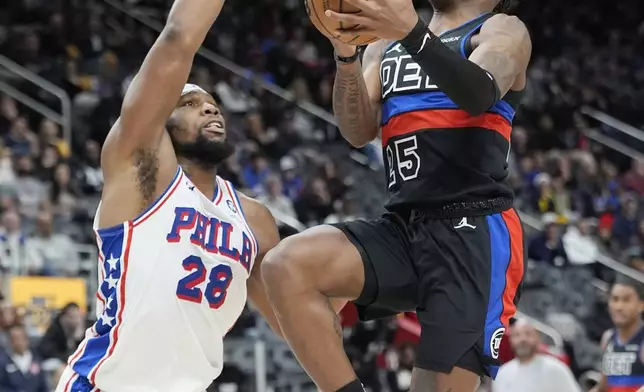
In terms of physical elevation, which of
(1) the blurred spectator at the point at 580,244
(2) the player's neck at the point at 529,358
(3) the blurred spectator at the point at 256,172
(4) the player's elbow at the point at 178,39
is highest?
(4) the player's elbow at the point at 178,39

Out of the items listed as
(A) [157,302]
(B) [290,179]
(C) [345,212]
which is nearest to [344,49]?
(A) [157,302]

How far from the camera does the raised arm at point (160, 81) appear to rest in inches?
156

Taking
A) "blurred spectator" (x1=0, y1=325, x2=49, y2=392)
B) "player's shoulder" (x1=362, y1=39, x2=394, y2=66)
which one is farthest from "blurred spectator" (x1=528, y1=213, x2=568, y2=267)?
"player's shoulder" (x1=362, y1=39, x2=394, y2=66)

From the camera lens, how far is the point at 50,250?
34.1 ft

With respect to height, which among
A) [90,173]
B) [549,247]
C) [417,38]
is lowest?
[549,247]

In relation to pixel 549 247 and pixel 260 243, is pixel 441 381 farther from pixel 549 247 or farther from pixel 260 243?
pixel 549 247

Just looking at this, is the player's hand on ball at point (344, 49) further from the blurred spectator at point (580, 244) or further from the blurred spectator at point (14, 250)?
the blurred spectator at point (580, 244)

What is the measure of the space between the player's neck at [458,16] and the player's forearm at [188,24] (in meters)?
0.90

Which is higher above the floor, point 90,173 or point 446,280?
point 446,280

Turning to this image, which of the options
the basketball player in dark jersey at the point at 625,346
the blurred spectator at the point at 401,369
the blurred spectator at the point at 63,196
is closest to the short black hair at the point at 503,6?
the basketball player in dark jersey at the point at 625,346

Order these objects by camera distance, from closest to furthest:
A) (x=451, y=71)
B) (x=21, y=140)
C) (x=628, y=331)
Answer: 1. (x=451, y=71)
2. (x=628, y=331)
3. (x=21, y=140)

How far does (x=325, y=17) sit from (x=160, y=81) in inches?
25.3

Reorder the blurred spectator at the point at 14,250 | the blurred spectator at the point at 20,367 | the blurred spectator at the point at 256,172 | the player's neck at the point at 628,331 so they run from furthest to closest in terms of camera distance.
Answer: the blurred spectator at the point at 256,172 < the blurred spectator at the point at 14,250 < the blurred spectator at the point at 20,367 < the player's neck at the point at 628,331

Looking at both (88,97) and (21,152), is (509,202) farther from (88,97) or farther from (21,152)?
(88,97)
